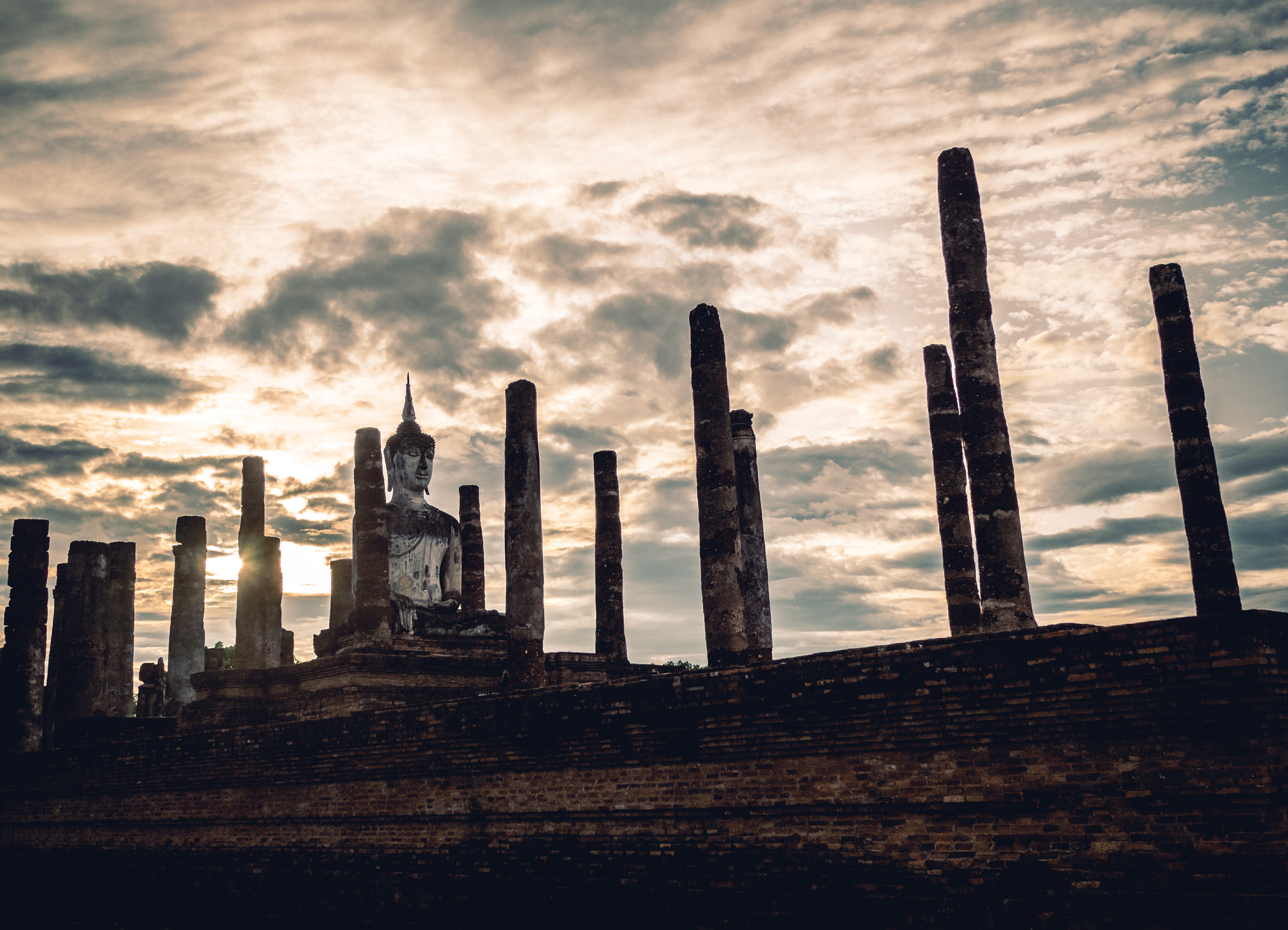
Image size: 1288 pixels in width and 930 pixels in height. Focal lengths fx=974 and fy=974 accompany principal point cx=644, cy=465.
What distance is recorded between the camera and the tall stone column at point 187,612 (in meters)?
23.2

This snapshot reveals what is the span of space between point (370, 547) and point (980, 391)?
10210 mm

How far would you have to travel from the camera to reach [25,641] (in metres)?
20.6

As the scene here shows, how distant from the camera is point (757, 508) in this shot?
54.8 ft

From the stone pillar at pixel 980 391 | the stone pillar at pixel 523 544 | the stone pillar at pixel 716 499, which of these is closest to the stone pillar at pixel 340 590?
the stone pillar at pixel 523 544

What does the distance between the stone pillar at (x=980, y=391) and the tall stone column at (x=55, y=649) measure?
2059cm

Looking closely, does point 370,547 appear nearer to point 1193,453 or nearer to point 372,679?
point 372,679


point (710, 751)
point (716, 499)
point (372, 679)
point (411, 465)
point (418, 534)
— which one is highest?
point (411, 465)

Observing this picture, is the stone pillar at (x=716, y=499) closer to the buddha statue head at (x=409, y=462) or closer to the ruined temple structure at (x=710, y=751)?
the ruined temple structure at (x=710, y=751)

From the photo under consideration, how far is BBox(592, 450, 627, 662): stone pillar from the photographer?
19.2 metres

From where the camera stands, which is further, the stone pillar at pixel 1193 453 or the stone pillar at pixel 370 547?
the stone pillar at pixel 370 547

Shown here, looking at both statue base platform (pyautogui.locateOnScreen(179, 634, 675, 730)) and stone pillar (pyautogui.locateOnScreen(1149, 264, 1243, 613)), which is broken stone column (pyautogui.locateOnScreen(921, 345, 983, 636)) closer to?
stone pillar (pyautogui.locateOnScreen(1149, 264, 1243, 613))

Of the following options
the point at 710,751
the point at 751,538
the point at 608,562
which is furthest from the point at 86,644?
the point at 710,751

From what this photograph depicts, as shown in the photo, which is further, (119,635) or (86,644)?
(119,635)

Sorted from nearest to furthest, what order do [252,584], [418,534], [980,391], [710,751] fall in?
[710,751], [980,391], [418,534], [252,584]
